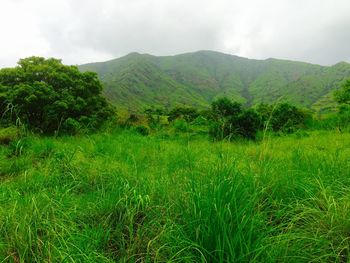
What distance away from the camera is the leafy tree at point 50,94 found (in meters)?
12.9

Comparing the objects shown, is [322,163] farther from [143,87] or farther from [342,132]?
[143,87]

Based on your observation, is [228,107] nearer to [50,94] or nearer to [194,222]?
[50,94]

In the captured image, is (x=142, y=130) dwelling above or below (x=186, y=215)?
below

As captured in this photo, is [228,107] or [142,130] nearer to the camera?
[142,130]

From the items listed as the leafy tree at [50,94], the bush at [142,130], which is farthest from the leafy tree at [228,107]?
the leafy tree at [50,94]

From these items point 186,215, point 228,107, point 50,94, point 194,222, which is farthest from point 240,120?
point 194,222

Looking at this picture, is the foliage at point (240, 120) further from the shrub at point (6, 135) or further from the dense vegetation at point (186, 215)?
the dense vegetation at point (186, 215)

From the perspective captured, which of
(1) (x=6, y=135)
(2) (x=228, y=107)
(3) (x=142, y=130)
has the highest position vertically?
(2) (x=228, y=107)

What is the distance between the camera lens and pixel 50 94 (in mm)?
13375

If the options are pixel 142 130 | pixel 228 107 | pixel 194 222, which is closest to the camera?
pixel 194 222

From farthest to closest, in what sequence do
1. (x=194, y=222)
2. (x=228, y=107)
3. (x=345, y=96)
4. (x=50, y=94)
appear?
(x=345, y=96) < (x=228, y=107) < (x=50, y=94) < (x=194, y=222)

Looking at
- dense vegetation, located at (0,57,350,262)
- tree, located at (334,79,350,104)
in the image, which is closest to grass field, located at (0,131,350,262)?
dense vegetation, located at (0,57,350,262)

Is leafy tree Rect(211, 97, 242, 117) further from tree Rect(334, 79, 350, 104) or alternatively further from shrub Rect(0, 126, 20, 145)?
tree Rect(334, 79, 350, 104)

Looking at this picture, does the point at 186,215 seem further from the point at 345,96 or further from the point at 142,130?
the point at 345,96
